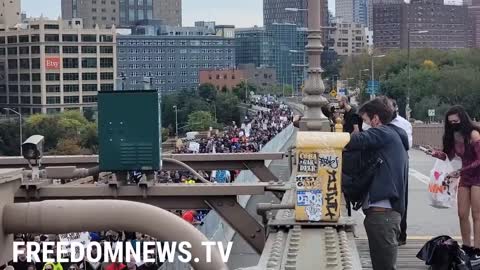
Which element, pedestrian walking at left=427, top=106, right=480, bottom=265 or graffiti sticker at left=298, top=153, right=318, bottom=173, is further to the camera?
pedestrian walking at left=427, top=106, right=480, bottom=265

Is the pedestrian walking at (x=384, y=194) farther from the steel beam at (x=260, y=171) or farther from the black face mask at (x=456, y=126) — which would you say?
the steel beam at (x=260, y=171)

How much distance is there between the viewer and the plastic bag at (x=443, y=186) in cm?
876

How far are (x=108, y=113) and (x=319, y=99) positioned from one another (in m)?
7.79

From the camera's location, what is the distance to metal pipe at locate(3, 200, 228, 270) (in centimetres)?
405

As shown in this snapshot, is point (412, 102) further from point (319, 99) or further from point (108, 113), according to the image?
point (108, 113)

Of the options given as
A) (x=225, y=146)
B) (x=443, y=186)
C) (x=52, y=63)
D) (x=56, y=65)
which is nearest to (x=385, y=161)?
(x=443, y=186)

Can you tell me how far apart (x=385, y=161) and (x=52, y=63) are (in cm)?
14943

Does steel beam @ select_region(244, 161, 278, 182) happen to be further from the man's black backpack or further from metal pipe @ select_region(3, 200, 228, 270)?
metal pipe @ select_region(3, 200, 228, 270)

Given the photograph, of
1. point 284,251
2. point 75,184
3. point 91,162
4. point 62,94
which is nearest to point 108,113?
point 75,184

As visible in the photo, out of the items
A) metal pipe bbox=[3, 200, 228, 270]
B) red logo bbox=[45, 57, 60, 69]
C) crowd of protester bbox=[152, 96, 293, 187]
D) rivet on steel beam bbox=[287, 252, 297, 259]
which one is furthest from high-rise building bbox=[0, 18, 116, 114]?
metal pipe bbox=[3, 200, 228, 270]

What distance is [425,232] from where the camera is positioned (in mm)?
11297

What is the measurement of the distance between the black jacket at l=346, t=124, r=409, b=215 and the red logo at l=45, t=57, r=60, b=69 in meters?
149

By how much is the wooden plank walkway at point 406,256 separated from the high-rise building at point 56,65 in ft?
462

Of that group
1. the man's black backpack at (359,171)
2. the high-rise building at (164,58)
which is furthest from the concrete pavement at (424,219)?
the high-rise building at (164,58)
